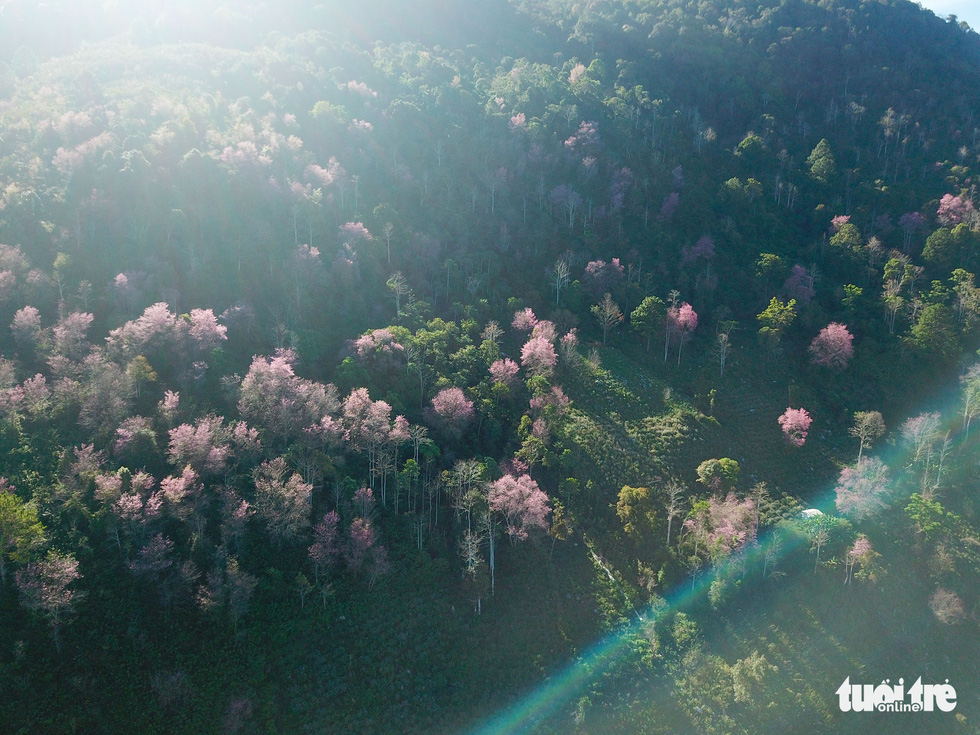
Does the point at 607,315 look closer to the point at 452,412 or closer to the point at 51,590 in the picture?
the point at 452,412

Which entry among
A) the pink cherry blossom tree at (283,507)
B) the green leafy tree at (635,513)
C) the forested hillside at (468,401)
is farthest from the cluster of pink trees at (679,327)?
the pink cherry blossom tree at (283,507)

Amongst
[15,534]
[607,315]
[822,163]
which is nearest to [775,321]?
[607,315]

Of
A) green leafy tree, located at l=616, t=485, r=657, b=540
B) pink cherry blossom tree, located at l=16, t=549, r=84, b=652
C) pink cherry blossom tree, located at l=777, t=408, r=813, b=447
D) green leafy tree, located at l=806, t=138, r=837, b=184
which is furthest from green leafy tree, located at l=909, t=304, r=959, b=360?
pink cherry blossom tree, located at l=16, t=549, r=84, b=652

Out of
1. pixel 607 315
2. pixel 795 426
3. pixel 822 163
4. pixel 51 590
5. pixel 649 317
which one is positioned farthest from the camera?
pixel 822 163

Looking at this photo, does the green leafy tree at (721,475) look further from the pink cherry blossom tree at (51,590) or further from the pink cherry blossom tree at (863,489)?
the pink cherry blossom tree at (51,590)

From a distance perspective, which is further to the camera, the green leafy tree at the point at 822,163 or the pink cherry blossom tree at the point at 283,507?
the green leafy tree at the point at 822,163

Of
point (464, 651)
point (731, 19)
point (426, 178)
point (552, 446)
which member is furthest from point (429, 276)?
point (731, 19)

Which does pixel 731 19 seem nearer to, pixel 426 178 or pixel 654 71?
pixel 654 71

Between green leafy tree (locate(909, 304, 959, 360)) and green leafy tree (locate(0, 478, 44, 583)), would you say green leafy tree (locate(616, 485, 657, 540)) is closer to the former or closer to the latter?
green leafy tree (locate(909, 304, 959, 360))
